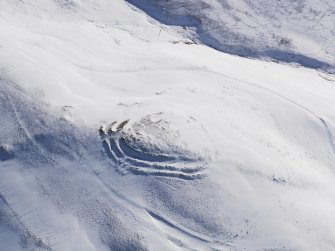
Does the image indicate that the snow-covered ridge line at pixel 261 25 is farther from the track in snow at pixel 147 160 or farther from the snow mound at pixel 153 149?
the track in snow at pixel 147 160

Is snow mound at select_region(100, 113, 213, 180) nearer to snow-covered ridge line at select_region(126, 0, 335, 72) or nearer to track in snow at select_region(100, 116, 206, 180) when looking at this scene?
track in snow at select_region(100, 116, 206, 180)

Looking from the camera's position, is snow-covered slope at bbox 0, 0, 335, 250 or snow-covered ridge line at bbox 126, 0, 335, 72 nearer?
snow-covered slope at bbox 0, 0, 335, 250

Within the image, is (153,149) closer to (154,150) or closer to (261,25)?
(154,150)

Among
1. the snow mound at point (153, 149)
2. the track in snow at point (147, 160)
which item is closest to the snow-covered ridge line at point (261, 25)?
the snow mound at point (153, 149)

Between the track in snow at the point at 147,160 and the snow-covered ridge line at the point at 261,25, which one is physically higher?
the snow-covered ridge line at the point at 261,25

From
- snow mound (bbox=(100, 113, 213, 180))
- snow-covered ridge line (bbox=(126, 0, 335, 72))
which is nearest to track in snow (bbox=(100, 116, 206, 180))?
snow mound (bbox=(100, 113, 213, 180))

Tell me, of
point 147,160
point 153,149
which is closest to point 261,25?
point 153,149

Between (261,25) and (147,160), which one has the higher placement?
(261,25)

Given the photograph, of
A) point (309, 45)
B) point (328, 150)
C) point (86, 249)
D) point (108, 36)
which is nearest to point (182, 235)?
point (86, 249)
